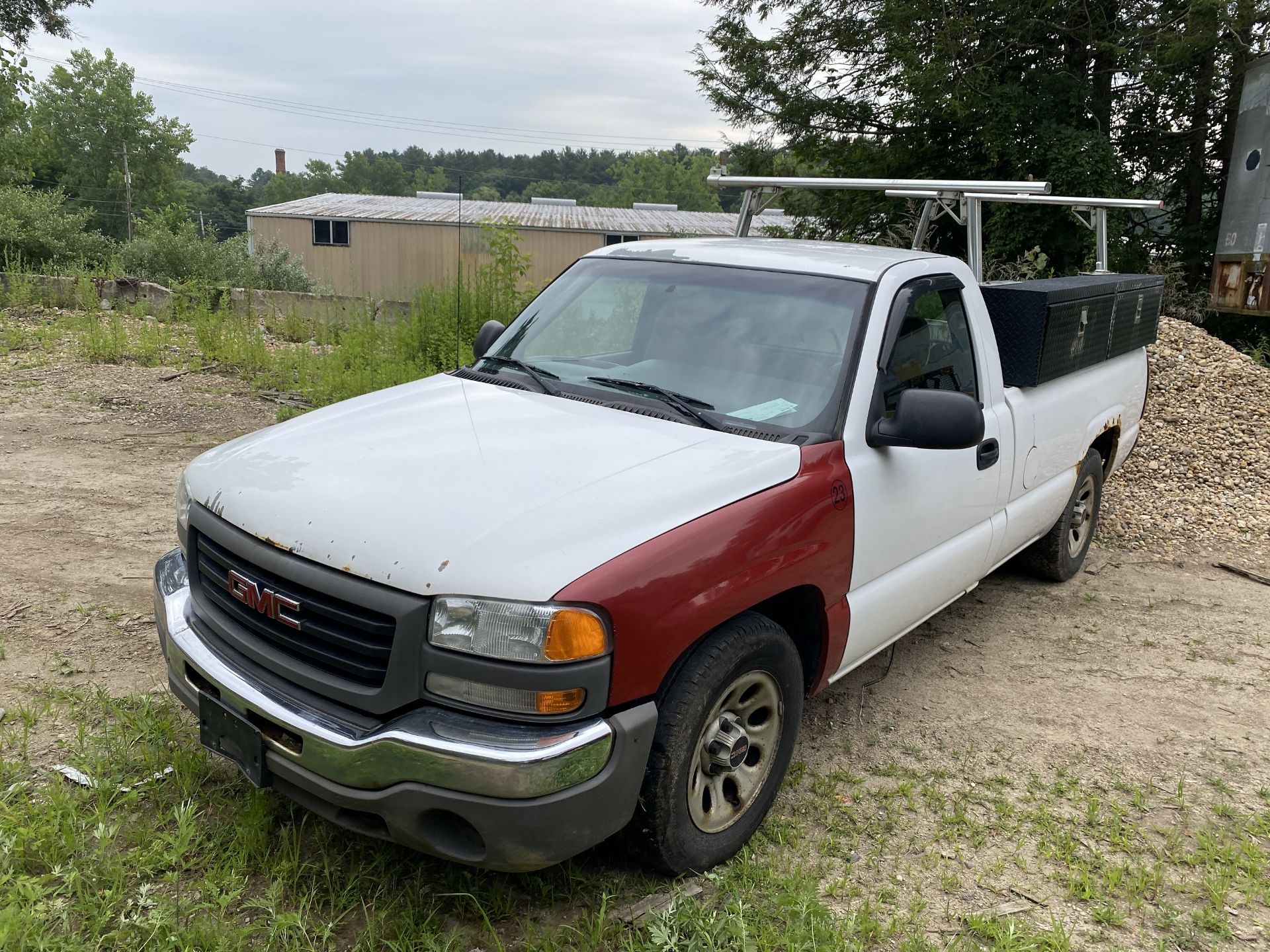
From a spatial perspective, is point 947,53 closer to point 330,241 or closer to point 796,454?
point 796,454

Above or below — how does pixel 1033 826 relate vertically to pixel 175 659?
below

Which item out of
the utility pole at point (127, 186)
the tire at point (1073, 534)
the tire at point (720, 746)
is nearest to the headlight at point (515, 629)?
the tire at point (720, 746)

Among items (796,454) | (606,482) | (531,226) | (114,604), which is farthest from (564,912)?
(531,226)

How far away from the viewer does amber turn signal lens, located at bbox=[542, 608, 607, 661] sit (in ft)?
7.69

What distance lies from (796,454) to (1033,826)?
1614 millimetres

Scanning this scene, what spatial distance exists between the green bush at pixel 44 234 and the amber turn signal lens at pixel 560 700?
49.3 ft

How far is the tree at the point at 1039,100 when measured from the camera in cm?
1227

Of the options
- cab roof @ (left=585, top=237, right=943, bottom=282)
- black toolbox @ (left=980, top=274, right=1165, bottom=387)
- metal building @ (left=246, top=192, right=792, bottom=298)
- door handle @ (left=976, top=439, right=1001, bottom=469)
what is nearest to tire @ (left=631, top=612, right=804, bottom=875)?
door handle @ (left=976, top=439, right=1001, bottom=469)

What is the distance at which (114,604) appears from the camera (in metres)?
4.59

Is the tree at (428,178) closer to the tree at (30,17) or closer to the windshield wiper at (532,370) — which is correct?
the tree at (30,17)

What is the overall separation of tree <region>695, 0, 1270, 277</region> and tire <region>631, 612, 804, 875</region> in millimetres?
11400

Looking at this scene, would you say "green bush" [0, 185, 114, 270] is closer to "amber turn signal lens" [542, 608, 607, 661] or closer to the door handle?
the door handle

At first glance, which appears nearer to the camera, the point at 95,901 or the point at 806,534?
the point at 95,901

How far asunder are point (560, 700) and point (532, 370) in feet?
5.95
